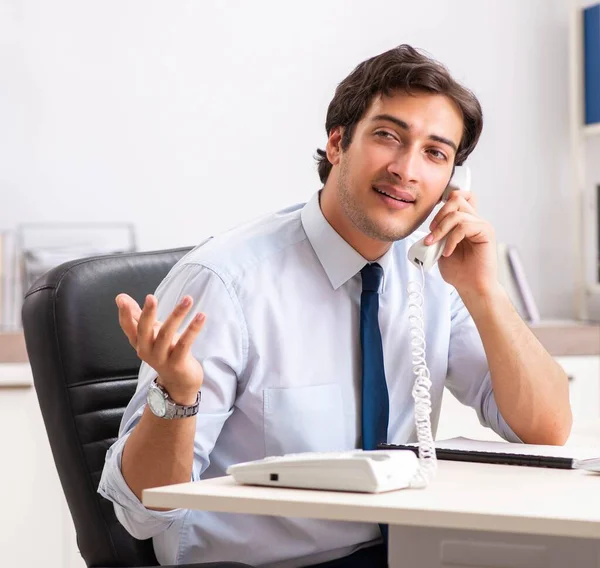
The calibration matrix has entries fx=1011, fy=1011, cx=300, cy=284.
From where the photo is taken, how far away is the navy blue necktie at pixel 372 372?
55.6 inches

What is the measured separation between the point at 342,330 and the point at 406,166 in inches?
10.1

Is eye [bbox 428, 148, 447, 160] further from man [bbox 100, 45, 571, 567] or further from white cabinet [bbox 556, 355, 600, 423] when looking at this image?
white cabinet [bbox 556, 355, 600, 423]

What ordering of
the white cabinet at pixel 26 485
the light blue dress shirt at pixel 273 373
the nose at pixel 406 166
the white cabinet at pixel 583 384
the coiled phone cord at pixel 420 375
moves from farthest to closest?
the white cabinet at pixel 583 384, the white cabinet at pixel 26 485, the nose at pixel 406 166, the light blue dress shirt at pixel 273 373, the coiled phone cord at pixel 420 375

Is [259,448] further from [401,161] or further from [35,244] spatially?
[35,244]

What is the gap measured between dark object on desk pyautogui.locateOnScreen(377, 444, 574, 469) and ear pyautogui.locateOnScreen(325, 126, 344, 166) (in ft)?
1.87

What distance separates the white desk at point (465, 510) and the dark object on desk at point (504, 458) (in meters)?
0.07

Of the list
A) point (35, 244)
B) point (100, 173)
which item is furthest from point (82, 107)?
point (35, 244)

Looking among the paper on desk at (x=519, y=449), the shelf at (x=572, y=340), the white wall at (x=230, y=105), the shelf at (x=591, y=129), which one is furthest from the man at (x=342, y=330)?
the shelf at (x=591, y=129)

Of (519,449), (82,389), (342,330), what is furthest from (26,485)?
(519,449)

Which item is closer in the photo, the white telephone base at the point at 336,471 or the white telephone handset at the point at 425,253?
the white telephone base at the point at 336,471

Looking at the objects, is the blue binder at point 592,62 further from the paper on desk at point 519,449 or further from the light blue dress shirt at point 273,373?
the paper on desk at point 519,449

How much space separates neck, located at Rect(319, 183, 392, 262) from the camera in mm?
1519

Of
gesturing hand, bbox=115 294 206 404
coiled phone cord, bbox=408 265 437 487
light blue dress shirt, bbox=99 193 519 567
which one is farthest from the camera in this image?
light blue dress shirt, bbox=99 193 519 567

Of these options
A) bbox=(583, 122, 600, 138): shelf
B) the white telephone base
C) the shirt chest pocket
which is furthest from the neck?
bbox=(583, 122, 600, 138): shelf
